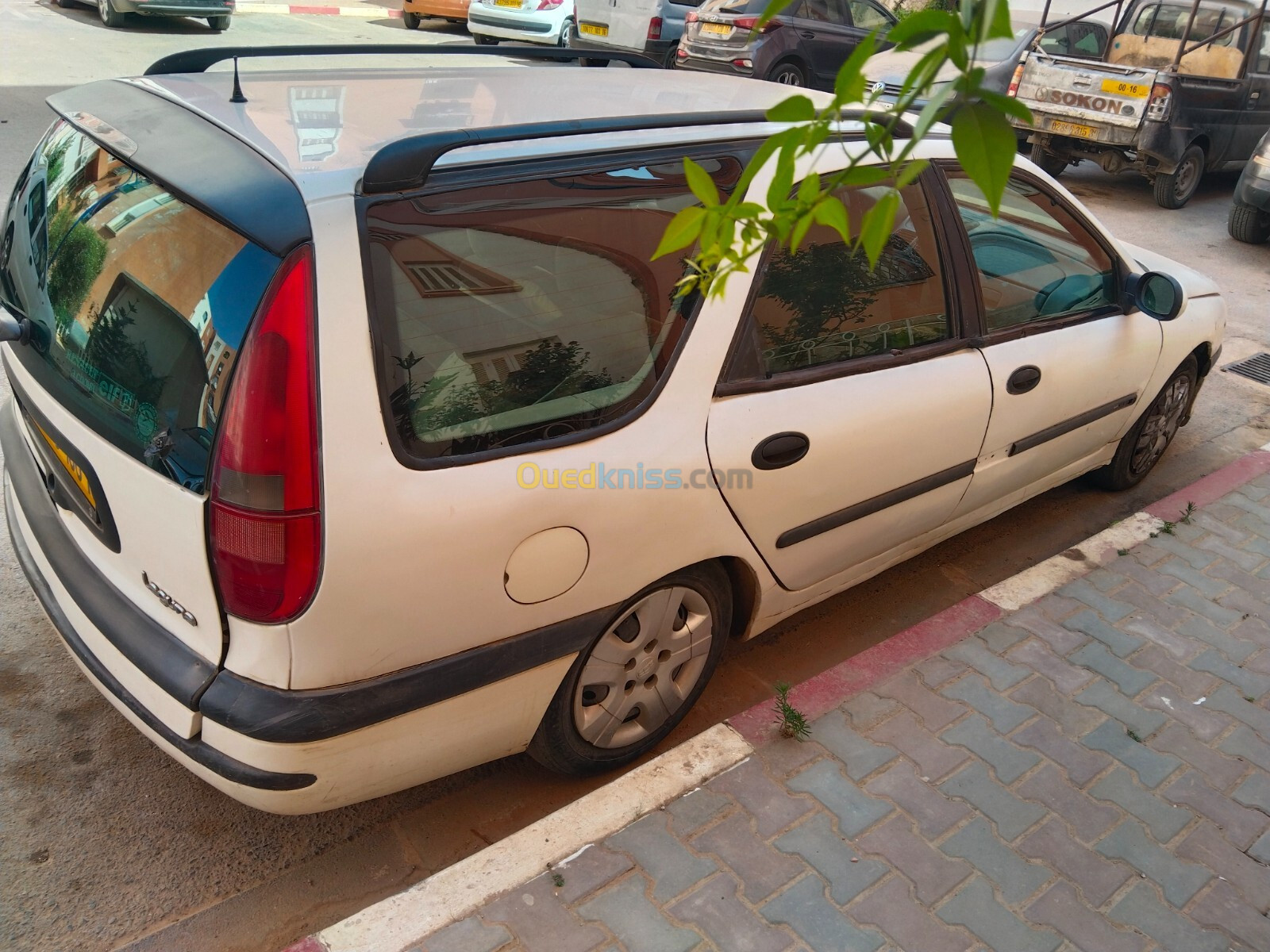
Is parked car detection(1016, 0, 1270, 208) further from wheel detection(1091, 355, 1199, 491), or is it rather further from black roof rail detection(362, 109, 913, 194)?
black roof rail detection(362, 109, 913, 194)

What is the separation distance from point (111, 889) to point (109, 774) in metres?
0.38

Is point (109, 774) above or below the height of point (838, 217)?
below

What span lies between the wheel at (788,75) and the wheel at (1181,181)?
13.3ft

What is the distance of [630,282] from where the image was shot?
2445 millimetres

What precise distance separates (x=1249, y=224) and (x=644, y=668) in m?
8.67

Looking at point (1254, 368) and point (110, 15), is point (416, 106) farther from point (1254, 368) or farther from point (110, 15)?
point (110, 15)

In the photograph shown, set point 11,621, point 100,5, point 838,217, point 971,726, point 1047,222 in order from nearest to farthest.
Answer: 1. point 838,217
2. point 971,726
3. point 11,621
4. point 1047,222
5. point 100,5

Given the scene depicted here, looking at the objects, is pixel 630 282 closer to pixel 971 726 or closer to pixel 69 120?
pixel 69 120

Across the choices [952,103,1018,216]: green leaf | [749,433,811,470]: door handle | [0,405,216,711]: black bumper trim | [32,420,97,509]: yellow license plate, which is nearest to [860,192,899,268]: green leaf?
[952,103,1018,216]: green leaf

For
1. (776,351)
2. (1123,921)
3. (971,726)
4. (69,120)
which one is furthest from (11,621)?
(1123,921)

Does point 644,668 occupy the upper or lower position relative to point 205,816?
upper

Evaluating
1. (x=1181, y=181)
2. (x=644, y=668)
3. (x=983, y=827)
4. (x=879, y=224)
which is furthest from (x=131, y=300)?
(x=1181, y=181)

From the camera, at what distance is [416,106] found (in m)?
2.56

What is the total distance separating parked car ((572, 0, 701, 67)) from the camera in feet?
41.4
